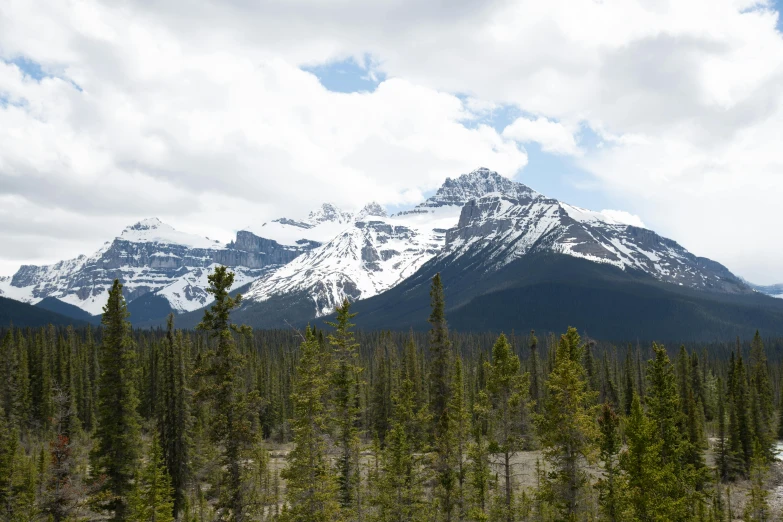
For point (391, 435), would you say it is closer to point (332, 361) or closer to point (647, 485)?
point (332, 361)

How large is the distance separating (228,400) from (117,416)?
657 inches

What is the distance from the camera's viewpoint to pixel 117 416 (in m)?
42.2

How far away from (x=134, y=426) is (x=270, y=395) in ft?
212

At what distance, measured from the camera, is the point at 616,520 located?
118 ft

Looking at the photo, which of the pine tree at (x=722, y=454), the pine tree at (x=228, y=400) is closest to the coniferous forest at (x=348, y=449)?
the pine tree at (x=228, y=400)

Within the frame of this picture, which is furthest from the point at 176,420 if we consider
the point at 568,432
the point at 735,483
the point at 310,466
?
the point at 735,483

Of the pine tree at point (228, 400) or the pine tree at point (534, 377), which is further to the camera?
the pine tree at point (534, 377)

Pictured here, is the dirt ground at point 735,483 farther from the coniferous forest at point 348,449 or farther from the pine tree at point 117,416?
the pine tree at point 117,416

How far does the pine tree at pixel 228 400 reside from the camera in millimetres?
30594

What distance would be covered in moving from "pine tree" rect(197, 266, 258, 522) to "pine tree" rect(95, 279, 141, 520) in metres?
15.0

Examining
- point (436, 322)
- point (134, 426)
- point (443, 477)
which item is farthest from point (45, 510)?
point (436, 322)

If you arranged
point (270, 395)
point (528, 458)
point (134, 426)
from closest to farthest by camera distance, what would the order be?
point (134, 426), point (528, 458), point (270, 395)

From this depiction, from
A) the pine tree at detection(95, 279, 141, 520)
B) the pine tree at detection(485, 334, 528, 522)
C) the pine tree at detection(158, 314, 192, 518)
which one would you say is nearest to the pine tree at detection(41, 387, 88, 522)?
the pine tree at detection(95, 279, 141, 520)

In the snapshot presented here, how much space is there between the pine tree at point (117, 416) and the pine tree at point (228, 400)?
15.0 metres
